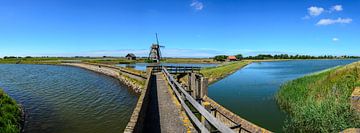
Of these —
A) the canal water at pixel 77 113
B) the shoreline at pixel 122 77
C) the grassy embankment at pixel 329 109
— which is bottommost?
the canal water at pixel 77 113

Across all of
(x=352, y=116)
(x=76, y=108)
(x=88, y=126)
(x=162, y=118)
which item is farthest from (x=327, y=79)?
(x=76, y=108)

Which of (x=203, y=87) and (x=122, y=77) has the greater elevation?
(x=203, y=87)

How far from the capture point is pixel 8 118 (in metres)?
14.7

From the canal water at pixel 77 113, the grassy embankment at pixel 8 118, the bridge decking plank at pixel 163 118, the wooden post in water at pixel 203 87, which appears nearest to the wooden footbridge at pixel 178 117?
the bridge decking plank at pixel 163 118

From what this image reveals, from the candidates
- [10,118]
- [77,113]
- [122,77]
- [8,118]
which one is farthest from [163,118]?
[122,77]

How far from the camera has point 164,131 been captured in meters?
8.15

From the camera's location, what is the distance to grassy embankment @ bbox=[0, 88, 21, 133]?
1329 centimetres

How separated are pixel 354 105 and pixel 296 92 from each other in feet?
31.1

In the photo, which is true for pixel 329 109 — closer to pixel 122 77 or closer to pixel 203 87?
pixel 203 87

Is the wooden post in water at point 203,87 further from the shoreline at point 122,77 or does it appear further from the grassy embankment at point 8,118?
the grassy embankment at point 8,118

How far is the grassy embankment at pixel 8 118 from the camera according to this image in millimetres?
13292

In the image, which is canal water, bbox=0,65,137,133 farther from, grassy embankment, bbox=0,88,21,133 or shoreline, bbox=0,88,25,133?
grassy embankment, bbox=0,88,21,133

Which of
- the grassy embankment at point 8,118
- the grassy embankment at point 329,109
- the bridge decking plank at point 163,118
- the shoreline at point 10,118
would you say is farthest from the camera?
the shoreline at point 10,118

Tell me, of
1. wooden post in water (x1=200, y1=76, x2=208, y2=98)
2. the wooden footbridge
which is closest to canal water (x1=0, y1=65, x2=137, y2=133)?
the wooden footbridge
